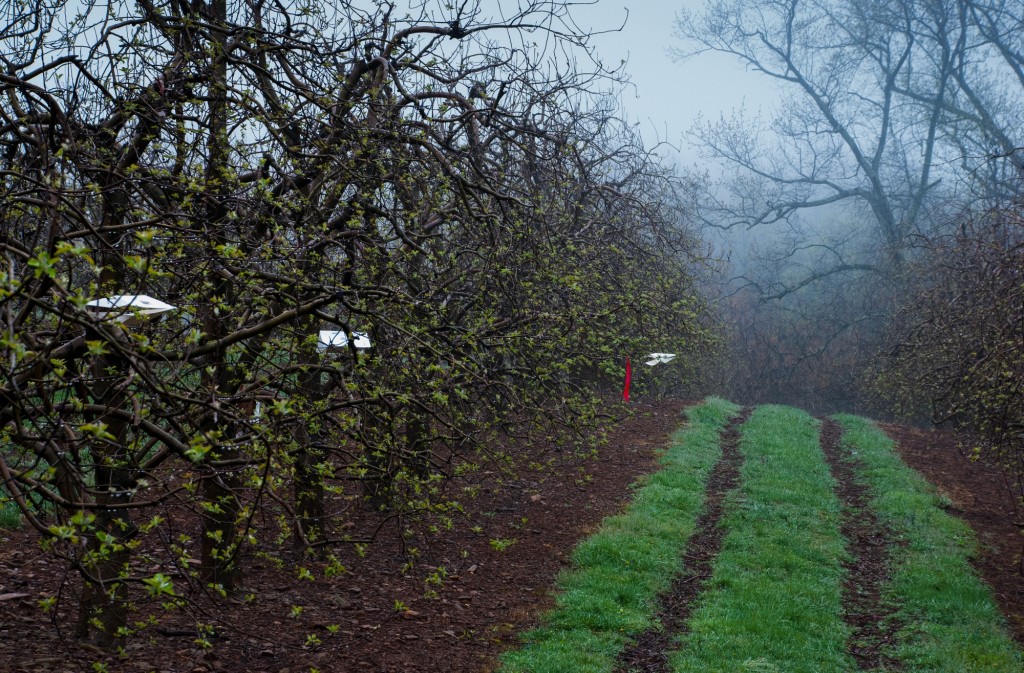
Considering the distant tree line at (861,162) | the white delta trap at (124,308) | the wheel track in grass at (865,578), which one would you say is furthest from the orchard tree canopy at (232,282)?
the distant tree line at (861,162)

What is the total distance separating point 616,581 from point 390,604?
209cm

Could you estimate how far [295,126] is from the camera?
21.7ft

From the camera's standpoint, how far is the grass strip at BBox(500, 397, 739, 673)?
670 cm

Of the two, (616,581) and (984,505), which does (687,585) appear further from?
(984,505)

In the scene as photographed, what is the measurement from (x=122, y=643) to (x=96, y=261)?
2384 millimetres

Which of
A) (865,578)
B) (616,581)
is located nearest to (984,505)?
(865,578)

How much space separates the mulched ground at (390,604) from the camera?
6012mm

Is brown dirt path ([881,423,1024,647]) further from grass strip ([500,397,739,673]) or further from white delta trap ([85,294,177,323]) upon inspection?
white delta trap ([85,294,177,323])

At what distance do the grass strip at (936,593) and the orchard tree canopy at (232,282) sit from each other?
3251mm

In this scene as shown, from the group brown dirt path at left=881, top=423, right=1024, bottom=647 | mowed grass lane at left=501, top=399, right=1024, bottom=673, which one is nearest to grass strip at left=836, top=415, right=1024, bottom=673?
mowed grass lane at left=501, top=399, right=1024, bottom=673

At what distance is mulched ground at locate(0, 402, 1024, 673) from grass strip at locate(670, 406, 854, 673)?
142 cm

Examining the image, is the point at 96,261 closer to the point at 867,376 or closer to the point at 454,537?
the point at 454,537

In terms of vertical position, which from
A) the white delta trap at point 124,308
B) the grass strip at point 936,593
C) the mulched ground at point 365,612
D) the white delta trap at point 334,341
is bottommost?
the grass strip at point 936,593

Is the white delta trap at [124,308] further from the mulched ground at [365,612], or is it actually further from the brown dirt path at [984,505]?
the brown dirt path at [984,505]
